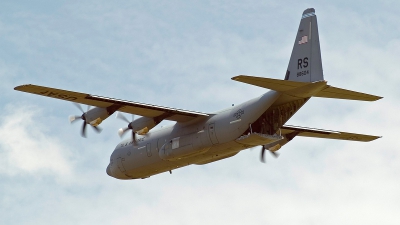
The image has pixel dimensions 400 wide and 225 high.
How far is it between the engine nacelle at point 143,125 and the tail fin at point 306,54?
8.02m

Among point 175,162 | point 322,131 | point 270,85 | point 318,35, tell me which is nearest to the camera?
point 270,85

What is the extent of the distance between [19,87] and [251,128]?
12298 mm

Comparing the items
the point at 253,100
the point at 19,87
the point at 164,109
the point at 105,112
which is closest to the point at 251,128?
the point at 253,100

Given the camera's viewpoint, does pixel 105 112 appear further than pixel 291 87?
Yes

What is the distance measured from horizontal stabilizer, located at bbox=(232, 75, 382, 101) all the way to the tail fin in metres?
0.82

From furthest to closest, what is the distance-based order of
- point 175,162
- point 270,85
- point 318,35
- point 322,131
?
point 322,131 < point 175,162 < point 318,35 < point 270,85

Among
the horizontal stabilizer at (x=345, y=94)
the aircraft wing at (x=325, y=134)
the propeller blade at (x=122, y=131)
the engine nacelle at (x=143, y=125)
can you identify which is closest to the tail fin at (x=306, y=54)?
the horizontal stabilizer at (x=345, y=94)

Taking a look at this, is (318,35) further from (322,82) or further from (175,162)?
(175,162)

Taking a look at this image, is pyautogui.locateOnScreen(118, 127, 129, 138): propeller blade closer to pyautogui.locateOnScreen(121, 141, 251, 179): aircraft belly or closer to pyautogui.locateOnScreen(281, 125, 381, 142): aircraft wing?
pyautogui.locateOnScreen(121, 141, 251, 179): aircraft belly

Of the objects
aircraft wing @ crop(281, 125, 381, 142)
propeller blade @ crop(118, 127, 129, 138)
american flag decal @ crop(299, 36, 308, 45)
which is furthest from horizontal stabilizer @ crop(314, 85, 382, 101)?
propeller blade @ crop(118, 127, 129, 138)

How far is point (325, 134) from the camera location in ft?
181

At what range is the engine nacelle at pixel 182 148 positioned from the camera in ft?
161

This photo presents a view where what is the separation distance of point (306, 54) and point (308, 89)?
2573mm

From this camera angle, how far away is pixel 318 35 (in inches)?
1849
